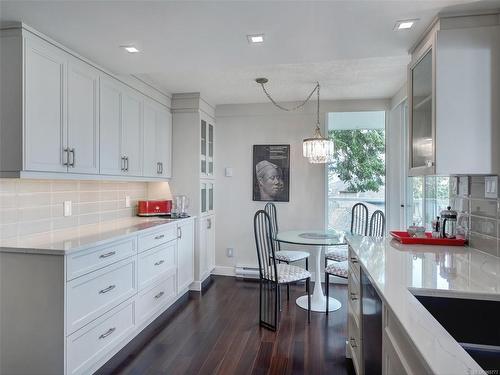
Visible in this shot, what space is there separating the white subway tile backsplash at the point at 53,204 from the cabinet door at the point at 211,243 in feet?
3.62

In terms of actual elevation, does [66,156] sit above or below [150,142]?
below

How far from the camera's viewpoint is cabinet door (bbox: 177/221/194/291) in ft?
10.6

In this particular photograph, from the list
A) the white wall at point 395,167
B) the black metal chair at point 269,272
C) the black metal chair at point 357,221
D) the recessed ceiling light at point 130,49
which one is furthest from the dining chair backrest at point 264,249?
the white wall at point 395,167

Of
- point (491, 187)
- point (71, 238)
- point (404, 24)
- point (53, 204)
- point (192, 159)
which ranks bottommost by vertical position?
point (71, 238)

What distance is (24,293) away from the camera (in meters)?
1.79

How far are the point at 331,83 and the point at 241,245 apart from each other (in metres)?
2.40

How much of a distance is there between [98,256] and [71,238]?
0.26 meters

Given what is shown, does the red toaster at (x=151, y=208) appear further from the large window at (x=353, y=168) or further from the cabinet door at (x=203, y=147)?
the large window at (x=353, y=168)

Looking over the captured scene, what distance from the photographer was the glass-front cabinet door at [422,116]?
1718mm

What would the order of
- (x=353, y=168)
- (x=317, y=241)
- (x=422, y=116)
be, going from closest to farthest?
(x=422, y=116) < (x=317, y=241) < (x=353, y=168)

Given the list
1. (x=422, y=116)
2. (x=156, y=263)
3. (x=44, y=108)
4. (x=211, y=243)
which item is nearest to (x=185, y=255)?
(x=156, y=263)

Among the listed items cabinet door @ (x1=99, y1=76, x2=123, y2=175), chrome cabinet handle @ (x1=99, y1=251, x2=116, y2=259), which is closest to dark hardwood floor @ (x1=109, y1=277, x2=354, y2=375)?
chrome cabinet handle @ (x1=99, y1=251, x2=116, y2=259)

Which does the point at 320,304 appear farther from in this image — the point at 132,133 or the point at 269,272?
the point at 132,133

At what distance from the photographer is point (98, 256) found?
2006 millimetres
